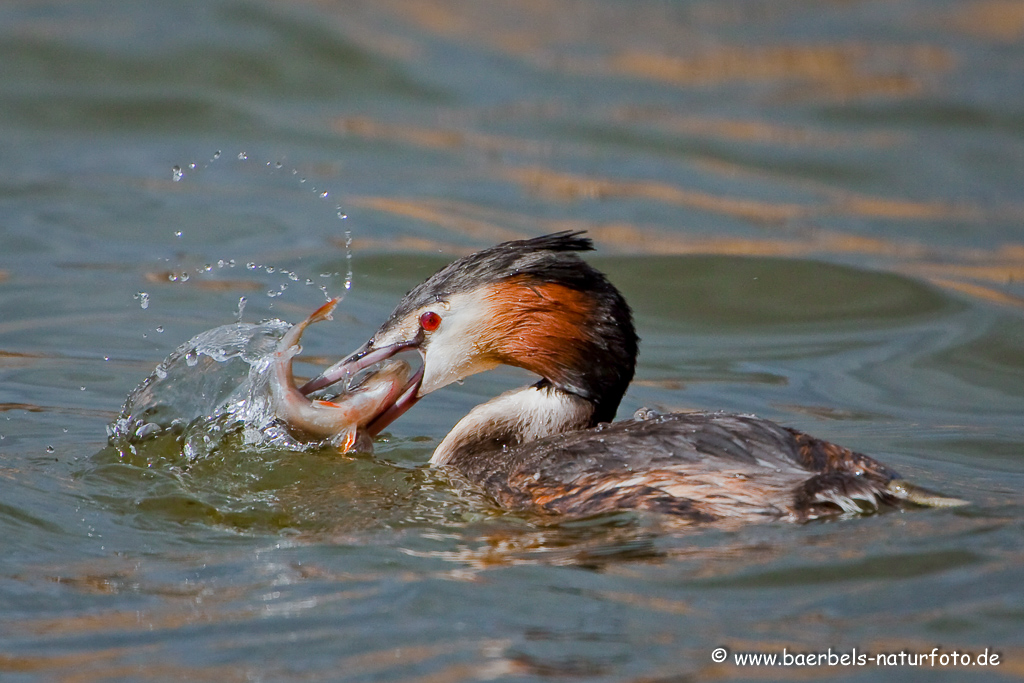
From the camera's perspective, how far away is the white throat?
18.4 feet

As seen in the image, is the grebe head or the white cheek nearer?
the grebe head

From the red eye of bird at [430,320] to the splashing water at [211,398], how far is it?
2.09 feet

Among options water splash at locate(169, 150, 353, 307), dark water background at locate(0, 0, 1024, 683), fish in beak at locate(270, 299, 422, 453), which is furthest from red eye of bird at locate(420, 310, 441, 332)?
water splash at locate(169, 150, 353, 307)

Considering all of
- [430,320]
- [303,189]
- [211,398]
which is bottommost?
[211,398]

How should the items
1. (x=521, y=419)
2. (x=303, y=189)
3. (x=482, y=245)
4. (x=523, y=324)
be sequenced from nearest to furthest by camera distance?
(x=523, y=324) < (x=521, y=419) < (x=482, y=245) < (x=303, y=189)

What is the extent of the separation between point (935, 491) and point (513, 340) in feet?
5.48

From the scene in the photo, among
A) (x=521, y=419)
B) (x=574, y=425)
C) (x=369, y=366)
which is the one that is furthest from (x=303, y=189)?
(x=574, y=425)

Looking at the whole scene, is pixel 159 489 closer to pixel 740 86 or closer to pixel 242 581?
pixel 242 581

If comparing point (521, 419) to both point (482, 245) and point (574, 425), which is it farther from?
point (482, 245)

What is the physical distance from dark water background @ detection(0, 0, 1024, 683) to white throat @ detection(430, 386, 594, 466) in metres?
0.26

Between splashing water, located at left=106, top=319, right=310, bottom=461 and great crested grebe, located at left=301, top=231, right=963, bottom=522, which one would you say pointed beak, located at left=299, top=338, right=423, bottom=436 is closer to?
great crested grebe, located at left=301, top=231, right=963, bottom=522

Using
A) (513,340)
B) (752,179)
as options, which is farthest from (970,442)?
(752,179)

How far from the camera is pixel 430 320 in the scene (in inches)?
224

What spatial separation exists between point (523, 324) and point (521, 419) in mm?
386
